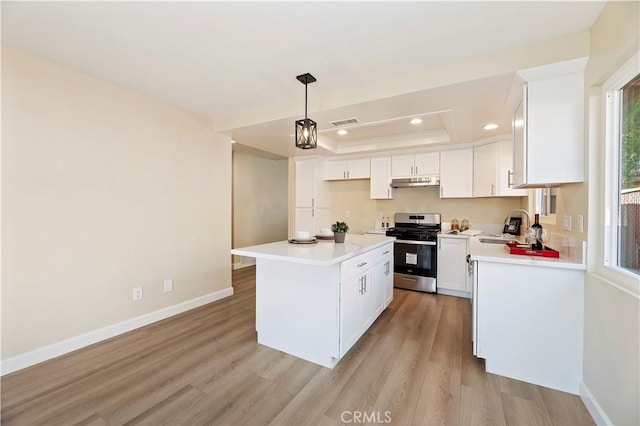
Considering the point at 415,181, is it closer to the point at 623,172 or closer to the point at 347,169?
the point at 347,169

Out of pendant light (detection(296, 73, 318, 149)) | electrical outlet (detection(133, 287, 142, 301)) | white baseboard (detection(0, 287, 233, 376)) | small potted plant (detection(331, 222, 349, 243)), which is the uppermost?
pendant light (detection(296, 73, 318, 149))

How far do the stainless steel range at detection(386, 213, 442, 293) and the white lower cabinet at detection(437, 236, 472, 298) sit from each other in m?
0.08

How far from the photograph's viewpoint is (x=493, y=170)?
144 inches

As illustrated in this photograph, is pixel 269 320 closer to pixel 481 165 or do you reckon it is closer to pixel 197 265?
pixel 197 265

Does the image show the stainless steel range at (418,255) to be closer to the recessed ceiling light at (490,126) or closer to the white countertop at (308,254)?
the recessed ceiling light at (490,126)

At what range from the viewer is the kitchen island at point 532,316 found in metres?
1.79

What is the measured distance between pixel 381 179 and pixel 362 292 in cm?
252

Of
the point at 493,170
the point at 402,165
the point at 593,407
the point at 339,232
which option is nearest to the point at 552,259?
the point at 593,407

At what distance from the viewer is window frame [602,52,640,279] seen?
1.56m

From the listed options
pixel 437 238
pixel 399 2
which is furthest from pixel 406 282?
pixel 399 2

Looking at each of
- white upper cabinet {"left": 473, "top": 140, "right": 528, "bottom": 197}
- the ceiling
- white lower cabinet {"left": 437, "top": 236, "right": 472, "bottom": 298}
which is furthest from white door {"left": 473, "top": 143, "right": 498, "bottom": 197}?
the ceiling

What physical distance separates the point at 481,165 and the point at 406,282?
199 centimetres

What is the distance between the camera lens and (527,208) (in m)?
3.70

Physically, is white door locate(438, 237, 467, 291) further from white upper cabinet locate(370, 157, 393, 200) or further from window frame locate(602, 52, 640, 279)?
window frame locate(602, 52, 640, 279)
